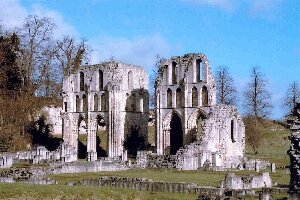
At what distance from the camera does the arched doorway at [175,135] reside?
54875mm

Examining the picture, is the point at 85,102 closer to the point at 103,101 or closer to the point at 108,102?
the point at 103,101

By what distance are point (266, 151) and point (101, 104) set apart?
20.7m

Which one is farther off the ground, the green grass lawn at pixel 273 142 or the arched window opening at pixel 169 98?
the arched window opening at pixel 169 98

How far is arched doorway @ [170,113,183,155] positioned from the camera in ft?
180

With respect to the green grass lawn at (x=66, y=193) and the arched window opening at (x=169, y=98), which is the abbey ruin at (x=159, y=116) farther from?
the green grass lawn at (x=66, y=193)

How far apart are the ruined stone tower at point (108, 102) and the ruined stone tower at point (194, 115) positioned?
192 inches

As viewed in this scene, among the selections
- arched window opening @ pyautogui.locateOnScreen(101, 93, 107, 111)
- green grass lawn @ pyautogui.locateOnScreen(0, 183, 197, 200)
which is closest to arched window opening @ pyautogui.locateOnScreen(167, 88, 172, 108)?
arched window opening @ pyautogui.locateOnScreen(101, 93, 107, 111)

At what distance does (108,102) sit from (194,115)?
10.0 metres

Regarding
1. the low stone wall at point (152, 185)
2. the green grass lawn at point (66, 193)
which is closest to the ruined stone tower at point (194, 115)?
the low stone wall at point (152, 185)

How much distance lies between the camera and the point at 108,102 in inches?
2205

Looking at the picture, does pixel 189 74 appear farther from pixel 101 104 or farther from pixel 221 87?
pixel 221 87

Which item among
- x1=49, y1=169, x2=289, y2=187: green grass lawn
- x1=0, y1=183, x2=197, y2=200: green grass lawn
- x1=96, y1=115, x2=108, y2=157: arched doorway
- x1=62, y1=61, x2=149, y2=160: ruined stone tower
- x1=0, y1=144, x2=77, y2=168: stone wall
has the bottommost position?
x1=49, y1=169, x2=289, y2=187: green grass lawn

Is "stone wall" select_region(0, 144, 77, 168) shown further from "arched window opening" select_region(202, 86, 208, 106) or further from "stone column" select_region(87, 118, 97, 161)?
"arched window opening" select_region(202, 86, 208, 106)

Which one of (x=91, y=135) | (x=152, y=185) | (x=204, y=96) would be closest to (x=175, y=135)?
(x=204, y=96)
